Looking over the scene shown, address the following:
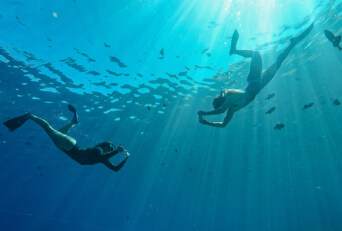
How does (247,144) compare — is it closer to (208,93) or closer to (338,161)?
(208,93)

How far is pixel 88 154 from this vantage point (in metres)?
5.22

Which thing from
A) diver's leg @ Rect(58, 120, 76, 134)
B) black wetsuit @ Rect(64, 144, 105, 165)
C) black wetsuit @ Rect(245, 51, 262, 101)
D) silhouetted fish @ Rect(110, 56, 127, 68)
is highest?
silhouetted fish @ Rect(110, 56, 127, 68)

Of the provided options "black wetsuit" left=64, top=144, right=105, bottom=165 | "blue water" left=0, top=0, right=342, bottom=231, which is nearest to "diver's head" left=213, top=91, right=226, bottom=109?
"black wetsuit" left=64, top=144, right=105, bottom=165

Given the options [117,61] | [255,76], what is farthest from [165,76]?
[255,76]

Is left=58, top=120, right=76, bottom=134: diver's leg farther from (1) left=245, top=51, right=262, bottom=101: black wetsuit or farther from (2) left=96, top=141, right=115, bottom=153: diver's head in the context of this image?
(1) left=245, top=51, right=262, bottom=101: black wetsuit

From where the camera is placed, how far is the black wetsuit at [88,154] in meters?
5.02

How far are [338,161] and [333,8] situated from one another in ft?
135

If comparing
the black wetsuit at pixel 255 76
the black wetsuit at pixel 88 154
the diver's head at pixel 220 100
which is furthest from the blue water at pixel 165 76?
the black wetsuit at pixel 88 154

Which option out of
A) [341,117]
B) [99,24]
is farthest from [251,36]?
[341,117]

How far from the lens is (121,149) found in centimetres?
494

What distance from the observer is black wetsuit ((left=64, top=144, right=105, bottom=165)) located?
5023 mm

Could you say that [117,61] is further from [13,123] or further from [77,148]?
[77,148]

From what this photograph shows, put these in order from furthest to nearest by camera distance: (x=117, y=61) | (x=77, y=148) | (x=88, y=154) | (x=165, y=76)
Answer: (x=165, y=76) → (x=117, y=61) → (x=77, y=148) → (x=88, y=154)

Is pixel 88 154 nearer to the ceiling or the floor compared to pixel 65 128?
nearer to the floor
